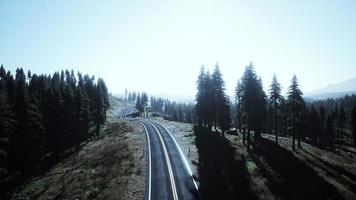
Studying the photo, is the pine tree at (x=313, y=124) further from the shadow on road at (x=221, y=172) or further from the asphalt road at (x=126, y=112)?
the asphalt road at (x=126, y=112)

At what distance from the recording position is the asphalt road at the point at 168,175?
985 inches

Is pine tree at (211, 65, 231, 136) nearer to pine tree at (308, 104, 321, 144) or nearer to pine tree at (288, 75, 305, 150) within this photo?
pine tree at (288, 75, 305, 150)

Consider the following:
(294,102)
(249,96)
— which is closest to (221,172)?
(249,96)

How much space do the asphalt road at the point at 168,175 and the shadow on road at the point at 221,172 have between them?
1.49m

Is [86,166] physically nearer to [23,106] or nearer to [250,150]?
[23,106]

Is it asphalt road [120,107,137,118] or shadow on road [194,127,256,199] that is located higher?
asphalt road [120,107,137,118]

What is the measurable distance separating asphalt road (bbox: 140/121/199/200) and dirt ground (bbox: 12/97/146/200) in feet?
3.34

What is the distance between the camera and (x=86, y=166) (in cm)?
3859

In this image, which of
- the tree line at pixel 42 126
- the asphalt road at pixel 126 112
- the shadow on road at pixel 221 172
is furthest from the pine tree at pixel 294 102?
the asphalt road at pixel 126 112

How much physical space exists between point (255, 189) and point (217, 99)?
30.2 meters

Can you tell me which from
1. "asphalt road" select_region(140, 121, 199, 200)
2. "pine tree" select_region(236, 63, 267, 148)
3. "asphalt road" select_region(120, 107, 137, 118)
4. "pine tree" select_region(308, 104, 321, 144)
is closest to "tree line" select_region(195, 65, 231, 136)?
"pine tree" select_region(236, 63, 267, 148)

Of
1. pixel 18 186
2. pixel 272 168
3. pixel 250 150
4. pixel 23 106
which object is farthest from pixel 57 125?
pixel 272 168

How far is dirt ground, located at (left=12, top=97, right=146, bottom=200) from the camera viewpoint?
26.4 meters

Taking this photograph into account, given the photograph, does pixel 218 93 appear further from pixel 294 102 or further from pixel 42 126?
pixel 42 126
